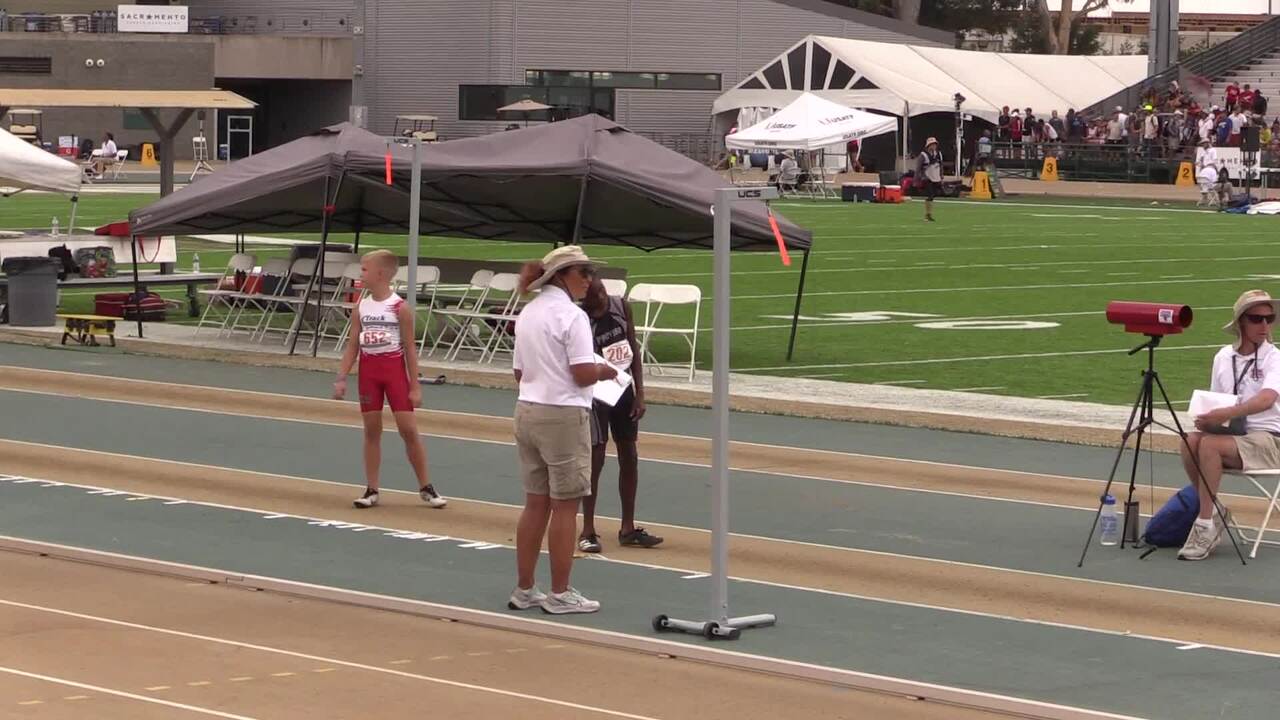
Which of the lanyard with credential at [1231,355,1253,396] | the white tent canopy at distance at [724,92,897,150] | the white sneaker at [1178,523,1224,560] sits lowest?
the white sneaker at [1178,523,1224,560]

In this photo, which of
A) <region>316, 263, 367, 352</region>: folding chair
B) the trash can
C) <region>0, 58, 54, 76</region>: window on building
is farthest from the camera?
<region>0, 58, 54, 76</region>: window on building

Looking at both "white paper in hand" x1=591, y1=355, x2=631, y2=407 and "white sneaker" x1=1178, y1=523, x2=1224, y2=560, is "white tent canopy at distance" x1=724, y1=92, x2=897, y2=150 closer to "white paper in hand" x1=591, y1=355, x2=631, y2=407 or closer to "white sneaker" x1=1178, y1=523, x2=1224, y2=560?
"white sneaker" x1=1178, y1=523, x2=1224, y2=560

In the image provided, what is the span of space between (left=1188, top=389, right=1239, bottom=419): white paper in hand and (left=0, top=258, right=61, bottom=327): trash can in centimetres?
1592

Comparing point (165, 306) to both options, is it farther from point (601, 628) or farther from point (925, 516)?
point (601, 628)

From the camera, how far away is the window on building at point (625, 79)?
8150 centimetres

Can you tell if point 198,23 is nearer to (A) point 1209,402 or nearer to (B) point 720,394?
(A) point 1209,402

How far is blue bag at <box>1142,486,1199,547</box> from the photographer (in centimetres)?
1222

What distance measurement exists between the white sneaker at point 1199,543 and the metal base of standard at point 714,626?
9.80 feet

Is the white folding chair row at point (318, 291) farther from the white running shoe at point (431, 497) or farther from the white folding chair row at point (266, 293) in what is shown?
the white running shoe at point (431, 497)

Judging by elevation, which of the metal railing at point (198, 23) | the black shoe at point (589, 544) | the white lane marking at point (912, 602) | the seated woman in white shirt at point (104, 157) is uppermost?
the metal railing at point (198, 23)

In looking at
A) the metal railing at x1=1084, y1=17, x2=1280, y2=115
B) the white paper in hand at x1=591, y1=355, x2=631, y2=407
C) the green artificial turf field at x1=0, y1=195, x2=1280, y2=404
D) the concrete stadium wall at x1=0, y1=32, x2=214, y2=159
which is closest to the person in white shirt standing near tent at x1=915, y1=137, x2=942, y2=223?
the green artificial turf field at x1=0, y1=195, x2=1280, y2=404

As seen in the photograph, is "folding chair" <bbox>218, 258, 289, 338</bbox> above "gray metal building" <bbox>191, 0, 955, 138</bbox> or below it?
below

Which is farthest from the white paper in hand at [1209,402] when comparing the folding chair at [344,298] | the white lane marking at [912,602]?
the folding chair at [344,298]

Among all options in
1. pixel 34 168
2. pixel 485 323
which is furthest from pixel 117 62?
pixel 485 323
